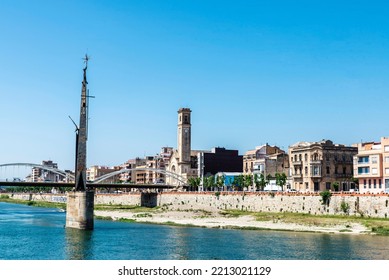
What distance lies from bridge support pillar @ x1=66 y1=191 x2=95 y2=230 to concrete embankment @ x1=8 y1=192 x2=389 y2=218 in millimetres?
32236

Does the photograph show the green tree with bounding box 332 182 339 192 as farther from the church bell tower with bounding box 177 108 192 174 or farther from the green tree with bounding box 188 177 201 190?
the church bell tower with bounding box 177 108 192 174

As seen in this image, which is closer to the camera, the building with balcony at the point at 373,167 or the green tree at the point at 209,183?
the building with balcony at the point at 373,167

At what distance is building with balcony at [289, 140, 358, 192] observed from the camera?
105312 mm

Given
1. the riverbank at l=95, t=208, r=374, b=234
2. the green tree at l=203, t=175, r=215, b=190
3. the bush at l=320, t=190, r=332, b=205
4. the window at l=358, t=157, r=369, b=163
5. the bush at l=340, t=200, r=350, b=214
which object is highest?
the window at l=358, t=157, r=369, b=163

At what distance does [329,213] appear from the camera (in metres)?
80.9

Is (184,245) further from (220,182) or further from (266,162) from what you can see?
(220,182)

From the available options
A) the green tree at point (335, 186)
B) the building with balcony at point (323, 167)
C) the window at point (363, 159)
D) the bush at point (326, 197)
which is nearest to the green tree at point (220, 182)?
the building with balcony at point (323, 167)

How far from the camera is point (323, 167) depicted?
346 ft

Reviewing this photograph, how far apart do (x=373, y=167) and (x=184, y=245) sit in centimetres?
4190

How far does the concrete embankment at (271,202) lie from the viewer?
7531 cm

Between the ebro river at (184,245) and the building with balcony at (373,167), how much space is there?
24.5 meters

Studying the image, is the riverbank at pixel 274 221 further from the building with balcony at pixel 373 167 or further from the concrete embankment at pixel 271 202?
the building with balcony at pixel 373 167

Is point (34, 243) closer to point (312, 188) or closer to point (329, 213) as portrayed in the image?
point (329, 213)

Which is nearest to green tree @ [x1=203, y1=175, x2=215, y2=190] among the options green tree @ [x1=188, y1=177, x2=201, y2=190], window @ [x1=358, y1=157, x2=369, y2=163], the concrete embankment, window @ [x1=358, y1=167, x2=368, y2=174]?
green tree @ [x1=188, y1=177, x2=201, y2=190]
